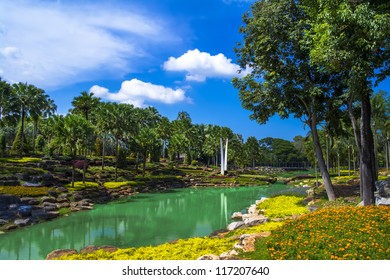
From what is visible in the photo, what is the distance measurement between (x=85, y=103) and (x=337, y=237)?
58897 mm

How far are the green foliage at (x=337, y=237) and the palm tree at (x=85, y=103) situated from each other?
55.6m

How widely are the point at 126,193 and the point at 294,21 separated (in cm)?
2997

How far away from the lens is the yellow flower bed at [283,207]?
2063 cm

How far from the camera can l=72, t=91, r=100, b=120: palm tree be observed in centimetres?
6156

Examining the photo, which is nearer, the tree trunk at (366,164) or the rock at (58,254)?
the rock at (58,254)

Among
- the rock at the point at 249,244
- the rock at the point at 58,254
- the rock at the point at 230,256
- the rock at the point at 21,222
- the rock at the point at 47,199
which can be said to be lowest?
the rock at the point at 21,222

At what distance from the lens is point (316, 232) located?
10.5 metres

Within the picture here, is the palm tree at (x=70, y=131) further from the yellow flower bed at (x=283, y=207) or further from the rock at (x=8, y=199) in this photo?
the yellow flower bed at (x=283, y=207)

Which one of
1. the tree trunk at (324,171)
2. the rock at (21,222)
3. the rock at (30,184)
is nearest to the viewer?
the rock at (21,222)

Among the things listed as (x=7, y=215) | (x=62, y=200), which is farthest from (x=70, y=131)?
(x=7, y=215)

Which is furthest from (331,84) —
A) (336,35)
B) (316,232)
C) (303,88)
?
(316,232)

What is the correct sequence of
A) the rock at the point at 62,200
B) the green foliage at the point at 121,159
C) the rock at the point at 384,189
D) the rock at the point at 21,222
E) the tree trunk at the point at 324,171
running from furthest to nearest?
the green foliage at the point at 121,159, the rock at the point at 62,200, the tree trunk at the point at 324,171, the rock at the point at 21,222, the rock at the point at 384,189

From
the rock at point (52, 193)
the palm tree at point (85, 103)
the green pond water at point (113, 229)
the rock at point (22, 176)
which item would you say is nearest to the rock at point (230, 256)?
the green pond water at point (113, 229)

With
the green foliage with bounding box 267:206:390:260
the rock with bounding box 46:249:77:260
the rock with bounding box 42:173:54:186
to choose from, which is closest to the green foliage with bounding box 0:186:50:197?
the rock with bounding box 42:173:54:186
